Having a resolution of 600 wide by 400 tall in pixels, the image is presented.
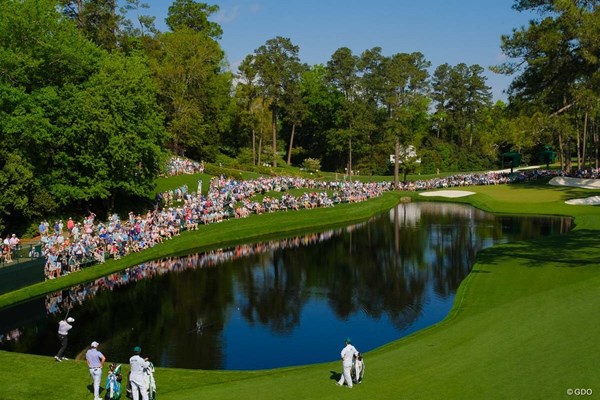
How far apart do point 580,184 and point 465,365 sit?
214 feet

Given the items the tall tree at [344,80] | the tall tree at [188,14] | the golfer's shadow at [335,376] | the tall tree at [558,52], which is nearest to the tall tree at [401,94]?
the tall tree at [344,80]

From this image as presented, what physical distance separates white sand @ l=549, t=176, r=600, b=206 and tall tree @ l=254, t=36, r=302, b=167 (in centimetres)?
4346

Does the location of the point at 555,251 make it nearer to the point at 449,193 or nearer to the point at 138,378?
the point at 138,378

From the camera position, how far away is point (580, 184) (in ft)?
245

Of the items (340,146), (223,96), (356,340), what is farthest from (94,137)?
(340,146)

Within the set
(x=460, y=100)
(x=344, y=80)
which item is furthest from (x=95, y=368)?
(x=460, y=100)

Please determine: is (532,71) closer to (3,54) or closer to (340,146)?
(3,54)

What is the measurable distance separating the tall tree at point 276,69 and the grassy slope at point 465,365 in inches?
2648

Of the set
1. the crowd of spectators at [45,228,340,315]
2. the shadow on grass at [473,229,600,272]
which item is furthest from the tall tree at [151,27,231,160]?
the shadow on grass at [473,229,600,272]

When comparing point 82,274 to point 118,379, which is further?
point 82,274

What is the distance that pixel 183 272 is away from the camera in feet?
123

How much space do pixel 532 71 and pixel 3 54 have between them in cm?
3447

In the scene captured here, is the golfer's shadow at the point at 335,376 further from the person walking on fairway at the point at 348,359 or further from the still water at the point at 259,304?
the still water at the point at 259,304

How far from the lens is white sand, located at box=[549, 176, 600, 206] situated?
63.2 m
